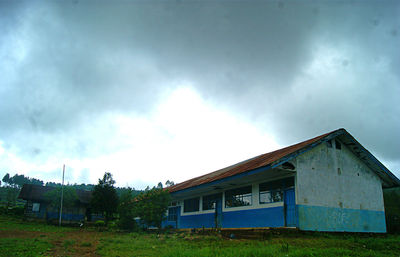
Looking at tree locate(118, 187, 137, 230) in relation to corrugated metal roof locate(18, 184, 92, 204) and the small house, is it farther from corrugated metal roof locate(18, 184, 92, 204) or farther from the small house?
corrugated metal roof locate(18, 184, 92, 204)

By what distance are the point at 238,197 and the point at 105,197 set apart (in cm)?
1678

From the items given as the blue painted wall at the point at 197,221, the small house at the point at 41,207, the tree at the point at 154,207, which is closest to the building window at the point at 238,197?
the blue painted wall at the point at 197,221

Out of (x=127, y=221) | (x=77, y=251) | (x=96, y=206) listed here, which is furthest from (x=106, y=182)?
(x=77, y=251)

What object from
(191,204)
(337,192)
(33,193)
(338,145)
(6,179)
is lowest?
(191,204)

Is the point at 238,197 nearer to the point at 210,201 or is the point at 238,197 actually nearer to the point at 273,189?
the point at 273,189

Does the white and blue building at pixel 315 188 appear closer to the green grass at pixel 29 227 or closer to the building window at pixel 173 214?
the building window at pixel 173 214

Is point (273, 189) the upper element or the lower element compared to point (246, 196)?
upper

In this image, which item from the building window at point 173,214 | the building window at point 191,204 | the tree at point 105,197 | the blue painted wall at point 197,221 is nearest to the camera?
the blue painted wall at point 197,221

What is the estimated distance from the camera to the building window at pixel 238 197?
52.8 feet

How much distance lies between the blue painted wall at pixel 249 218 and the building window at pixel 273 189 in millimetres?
451

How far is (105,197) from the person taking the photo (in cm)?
2914

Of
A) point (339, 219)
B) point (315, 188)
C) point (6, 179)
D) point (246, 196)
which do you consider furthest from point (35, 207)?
point (6, 179)

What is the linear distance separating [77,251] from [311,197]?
9.44m

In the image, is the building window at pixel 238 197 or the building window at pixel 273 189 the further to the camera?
the building window at pixel 238 197
